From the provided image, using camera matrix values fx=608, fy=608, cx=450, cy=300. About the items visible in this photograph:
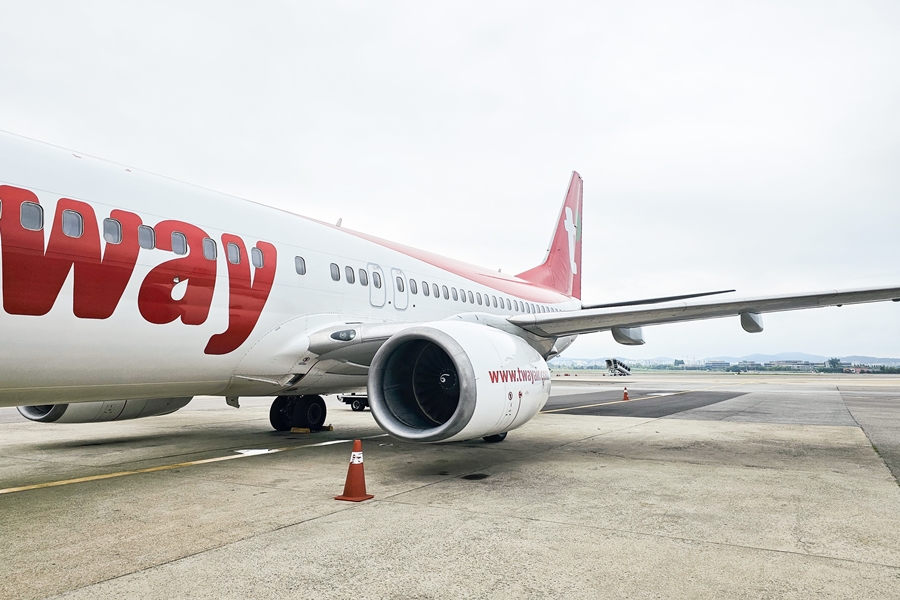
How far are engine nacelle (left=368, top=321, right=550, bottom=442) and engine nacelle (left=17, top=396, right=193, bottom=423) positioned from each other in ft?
10.2

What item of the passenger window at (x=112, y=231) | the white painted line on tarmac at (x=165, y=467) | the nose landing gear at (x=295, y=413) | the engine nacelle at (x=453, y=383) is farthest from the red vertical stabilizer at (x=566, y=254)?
the passenger window at (x=112, y=231)

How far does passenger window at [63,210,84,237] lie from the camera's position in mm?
5621

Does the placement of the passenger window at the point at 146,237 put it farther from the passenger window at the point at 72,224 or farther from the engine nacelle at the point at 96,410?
the engine nacelle at the point at 96,410

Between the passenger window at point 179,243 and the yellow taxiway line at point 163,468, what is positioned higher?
the passenger window at point 179,243

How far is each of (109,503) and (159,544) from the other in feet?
5.50

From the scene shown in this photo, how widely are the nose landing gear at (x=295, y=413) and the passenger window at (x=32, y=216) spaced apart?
6.32 m

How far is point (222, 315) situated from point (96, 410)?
134 inches

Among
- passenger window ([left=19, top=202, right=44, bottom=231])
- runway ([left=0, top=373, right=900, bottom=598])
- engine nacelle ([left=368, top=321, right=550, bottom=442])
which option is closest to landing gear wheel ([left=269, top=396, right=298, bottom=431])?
runway ([left=0, top=373, right=900, bottom=598])

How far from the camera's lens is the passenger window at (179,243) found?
6.55 meters

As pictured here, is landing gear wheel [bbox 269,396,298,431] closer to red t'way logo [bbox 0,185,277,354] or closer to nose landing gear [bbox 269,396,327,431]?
nose landing gear [bbox 269,396,327,431]

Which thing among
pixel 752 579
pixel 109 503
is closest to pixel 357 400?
pixel 109 503

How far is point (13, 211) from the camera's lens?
528 centimetres

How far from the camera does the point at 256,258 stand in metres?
7.50

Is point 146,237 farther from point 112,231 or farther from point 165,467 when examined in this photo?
point 165,467
